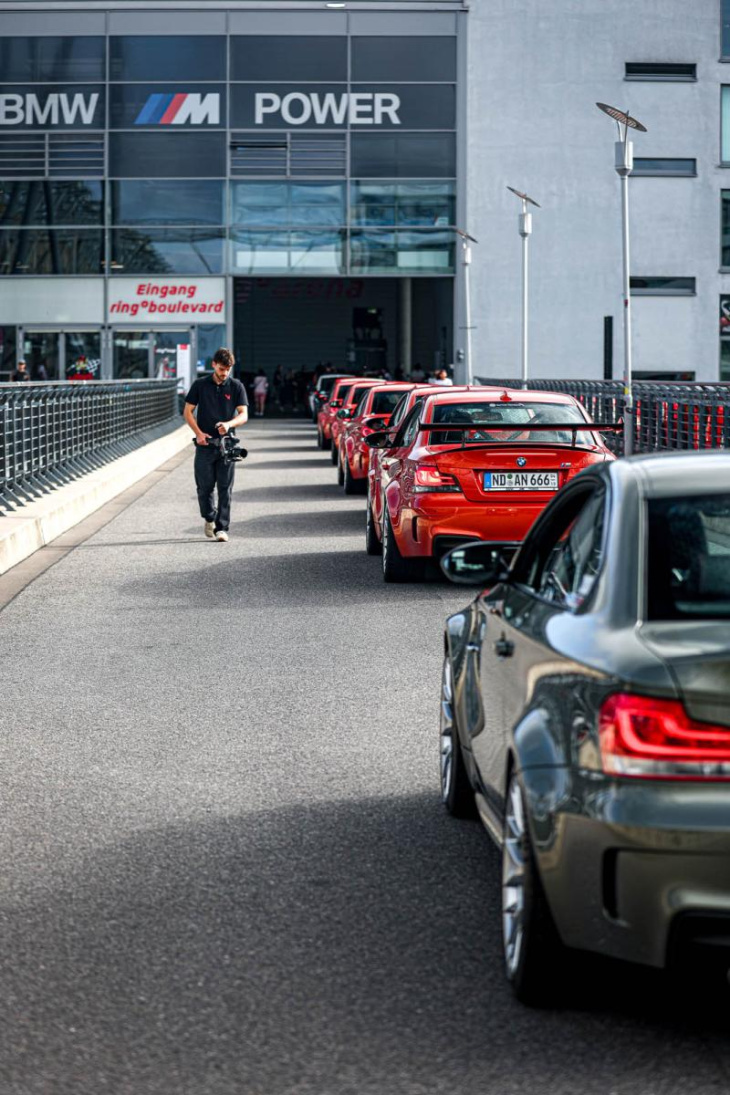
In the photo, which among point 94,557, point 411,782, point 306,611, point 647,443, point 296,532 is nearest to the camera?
point 411,782

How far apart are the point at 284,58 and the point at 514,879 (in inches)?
2200

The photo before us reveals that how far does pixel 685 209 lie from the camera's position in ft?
196

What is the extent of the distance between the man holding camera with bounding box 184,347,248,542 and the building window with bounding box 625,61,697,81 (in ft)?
148

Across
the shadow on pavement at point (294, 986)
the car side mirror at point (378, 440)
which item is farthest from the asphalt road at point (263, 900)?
the car side mirror at point (378, 440)

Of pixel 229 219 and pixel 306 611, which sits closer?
pixel 306 611

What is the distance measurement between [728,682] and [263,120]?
183 ft

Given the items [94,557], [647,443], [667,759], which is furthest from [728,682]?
[647,443]


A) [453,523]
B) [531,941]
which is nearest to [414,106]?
[453,523]

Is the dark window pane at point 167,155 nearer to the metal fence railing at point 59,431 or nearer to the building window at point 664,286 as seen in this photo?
the building window at point 664,286

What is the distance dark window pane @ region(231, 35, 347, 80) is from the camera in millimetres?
57812

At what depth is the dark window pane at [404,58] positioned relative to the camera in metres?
57.7

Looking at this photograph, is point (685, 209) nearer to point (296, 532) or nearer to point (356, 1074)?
point (296, 532)

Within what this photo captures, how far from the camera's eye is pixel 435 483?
1354cm

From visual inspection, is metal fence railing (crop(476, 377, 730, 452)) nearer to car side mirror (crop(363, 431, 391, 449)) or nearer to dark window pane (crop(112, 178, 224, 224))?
car side mirror (crop(363, 431, 391, 449))
